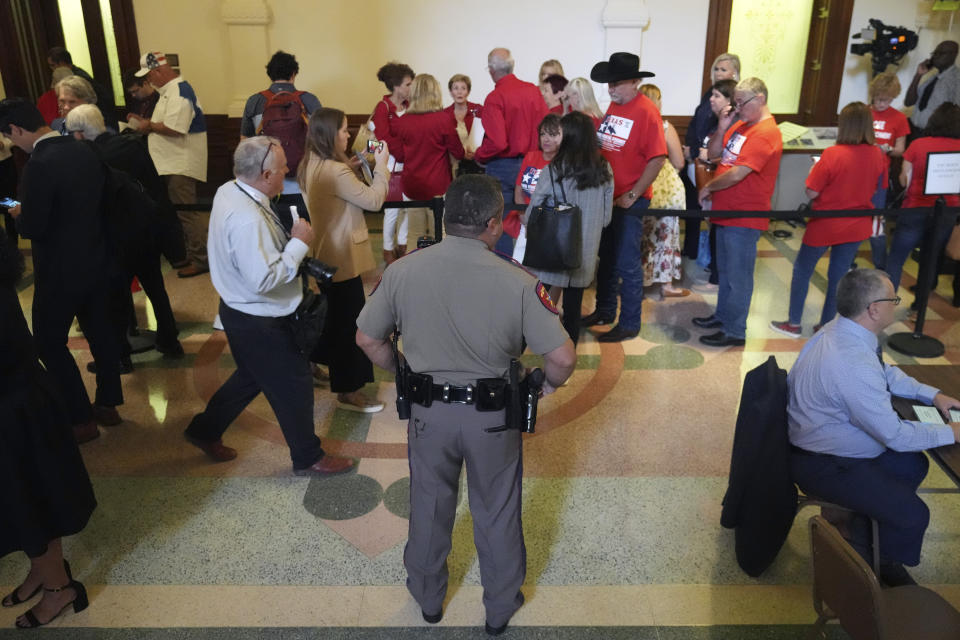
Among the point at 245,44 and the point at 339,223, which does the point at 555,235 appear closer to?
the point at 339,223

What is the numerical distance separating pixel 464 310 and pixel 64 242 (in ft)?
7.29

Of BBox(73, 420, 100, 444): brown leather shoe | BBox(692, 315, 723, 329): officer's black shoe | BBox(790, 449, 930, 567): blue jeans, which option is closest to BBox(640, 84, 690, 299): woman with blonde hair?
BBox(692, 315, 723, 329): officer's black shoe

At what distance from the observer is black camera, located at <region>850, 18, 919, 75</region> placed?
7.29 metres

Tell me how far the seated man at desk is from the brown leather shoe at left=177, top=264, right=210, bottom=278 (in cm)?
467

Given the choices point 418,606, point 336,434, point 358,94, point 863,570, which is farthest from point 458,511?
point 358,94

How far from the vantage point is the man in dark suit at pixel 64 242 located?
342 cm

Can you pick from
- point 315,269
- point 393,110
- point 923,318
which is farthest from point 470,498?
point 393,110

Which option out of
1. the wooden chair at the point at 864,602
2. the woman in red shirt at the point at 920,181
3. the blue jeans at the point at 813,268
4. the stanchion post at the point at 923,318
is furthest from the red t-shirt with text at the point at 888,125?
the wooden chair at the point at 864,602

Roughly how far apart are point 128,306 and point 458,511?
8.17 ft

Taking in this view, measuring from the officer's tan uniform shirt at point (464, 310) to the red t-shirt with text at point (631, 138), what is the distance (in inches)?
97.6

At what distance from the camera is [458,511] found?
11.0 ft

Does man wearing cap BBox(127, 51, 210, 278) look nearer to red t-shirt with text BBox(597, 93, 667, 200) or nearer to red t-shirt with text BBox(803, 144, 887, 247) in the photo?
red t-shirt with text BBox(597, 93, 667, 200)

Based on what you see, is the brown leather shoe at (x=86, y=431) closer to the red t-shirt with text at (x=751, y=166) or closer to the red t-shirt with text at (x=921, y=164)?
the red t-shirt with text at (x=751, y=166)

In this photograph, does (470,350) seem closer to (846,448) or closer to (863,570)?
(863,570)
